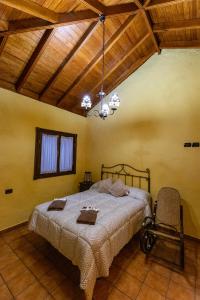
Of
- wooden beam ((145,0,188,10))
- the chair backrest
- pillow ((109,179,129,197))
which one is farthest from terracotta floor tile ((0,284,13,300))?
wooden beam ((145,0,188,10))

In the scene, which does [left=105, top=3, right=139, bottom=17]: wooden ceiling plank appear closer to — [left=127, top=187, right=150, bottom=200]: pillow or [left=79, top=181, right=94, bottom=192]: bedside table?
[left=127, top=187, right=150, bottom=200]: pillow

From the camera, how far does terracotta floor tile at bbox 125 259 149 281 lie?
2.31 m

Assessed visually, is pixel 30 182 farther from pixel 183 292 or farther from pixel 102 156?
pixel 183 292

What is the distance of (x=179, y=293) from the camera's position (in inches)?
80.0

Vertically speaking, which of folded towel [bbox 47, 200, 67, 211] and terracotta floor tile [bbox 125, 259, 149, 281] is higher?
folded towel [bbox 47, 200, 67, 211]

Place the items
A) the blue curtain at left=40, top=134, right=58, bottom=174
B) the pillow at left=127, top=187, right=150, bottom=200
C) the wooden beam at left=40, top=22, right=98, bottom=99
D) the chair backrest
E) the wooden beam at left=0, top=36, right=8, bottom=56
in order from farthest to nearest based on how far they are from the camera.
Answer: the blue curtain at left=40, top=134, right=58, bottom=174 → the pillow at left=127, top=187, right=150, bottom=200 → the chair backrest → the wooden beam at left=40, top=22, right=98, bottom=99 → the wooden beam at left=0, top=36, right=8, bottom=56

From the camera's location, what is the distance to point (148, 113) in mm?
3908

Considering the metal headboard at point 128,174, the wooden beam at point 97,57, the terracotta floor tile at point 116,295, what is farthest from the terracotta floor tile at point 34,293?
the wooden beam at point 97,57

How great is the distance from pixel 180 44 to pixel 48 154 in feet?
13.3

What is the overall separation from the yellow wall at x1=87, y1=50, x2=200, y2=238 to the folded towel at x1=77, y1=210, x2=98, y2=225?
6.18 feet

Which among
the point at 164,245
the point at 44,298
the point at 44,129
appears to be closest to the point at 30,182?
the point at 44,129

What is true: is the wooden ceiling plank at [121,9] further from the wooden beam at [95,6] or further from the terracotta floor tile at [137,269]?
the terracotta floor tile at [137,269]

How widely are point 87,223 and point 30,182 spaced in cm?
215

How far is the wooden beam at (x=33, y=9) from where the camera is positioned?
1.96 meters
